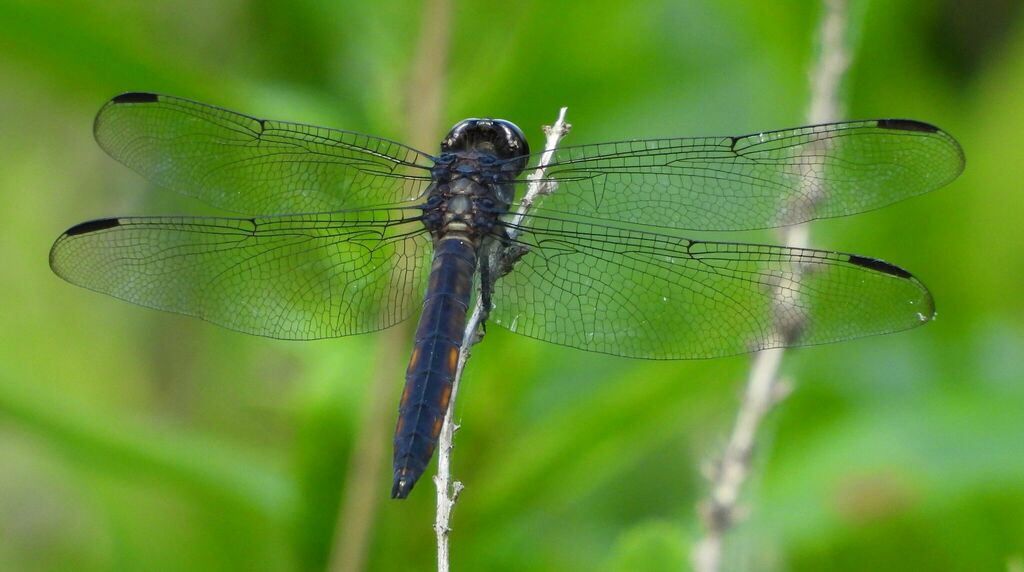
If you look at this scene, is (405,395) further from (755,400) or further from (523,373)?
(755,400)

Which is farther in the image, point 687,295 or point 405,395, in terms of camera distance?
point 687,295

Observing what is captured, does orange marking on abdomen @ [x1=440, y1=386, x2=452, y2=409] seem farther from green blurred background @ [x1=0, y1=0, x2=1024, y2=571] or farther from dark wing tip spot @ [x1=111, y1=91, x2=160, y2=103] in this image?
dark wing tip spot @ [x1=111, y1=91, x2=160, y2=103]

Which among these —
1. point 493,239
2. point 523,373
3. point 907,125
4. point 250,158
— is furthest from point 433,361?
point 907,125

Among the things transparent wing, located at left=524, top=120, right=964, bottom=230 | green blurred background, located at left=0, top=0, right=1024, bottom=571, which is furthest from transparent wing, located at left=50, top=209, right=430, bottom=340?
transparent wing, located at left=524, top=120, right=964, bottom=230

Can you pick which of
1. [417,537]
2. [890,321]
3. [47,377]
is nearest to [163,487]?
[417,537]

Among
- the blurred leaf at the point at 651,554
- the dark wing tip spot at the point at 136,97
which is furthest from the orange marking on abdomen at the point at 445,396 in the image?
the dark wing tip spot at the point at 136,97

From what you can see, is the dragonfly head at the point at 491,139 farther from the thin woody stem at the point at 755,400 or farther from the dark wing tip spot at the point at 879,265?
the dark wing tip spot at the point at 879,265
